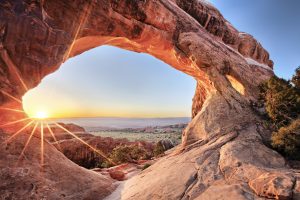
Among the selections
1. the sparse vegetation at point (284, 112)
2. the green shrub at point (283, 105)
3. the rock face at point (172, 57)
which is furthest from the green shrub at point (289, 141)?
the green shrub at point (283, 105)

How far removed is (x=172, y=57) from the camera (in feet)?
83.3

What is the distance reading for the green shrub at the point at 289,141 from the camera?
44.0 feet

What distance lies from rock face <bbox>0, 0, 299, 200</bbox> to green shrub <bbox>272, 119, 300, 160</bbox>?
37.0 inches

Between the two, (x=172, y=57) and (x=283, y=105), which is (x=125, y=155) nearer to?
(x=172, y=57)

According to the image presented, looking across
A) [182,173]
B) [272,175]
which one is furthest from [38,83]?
[272,175]

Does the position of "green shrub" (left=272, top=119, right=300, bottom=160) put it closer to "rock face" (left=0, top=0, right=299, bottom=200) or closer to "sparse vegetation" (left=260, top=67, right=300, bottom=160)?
"sparse vegetation" (left=260, top=67, right=300, bottom=160)

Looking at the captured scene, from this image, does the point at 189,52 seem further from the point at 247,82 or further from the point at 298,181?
the point at 298,181

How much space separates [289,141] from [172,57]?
1460 cm

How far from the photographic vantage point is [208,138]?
16109 mm

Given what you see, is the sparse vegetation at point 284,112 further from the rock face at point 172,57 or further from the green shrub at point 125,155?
the green shrub at point 125,155

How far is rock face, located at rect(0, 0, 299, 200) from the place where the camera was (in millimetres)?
11086

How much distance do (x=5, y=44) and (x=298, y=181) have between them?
15.7 meters

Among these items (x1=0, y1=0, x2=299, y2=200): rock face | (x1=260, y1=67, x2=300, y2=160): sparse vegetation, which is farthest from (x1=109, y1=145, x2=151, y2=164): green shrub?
(x1=260, y1=67, x2=300, y2=160): sparse vegetation

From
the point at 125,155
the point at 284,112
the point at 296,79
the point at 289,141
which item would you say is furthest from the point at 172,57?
the point at 125,155
